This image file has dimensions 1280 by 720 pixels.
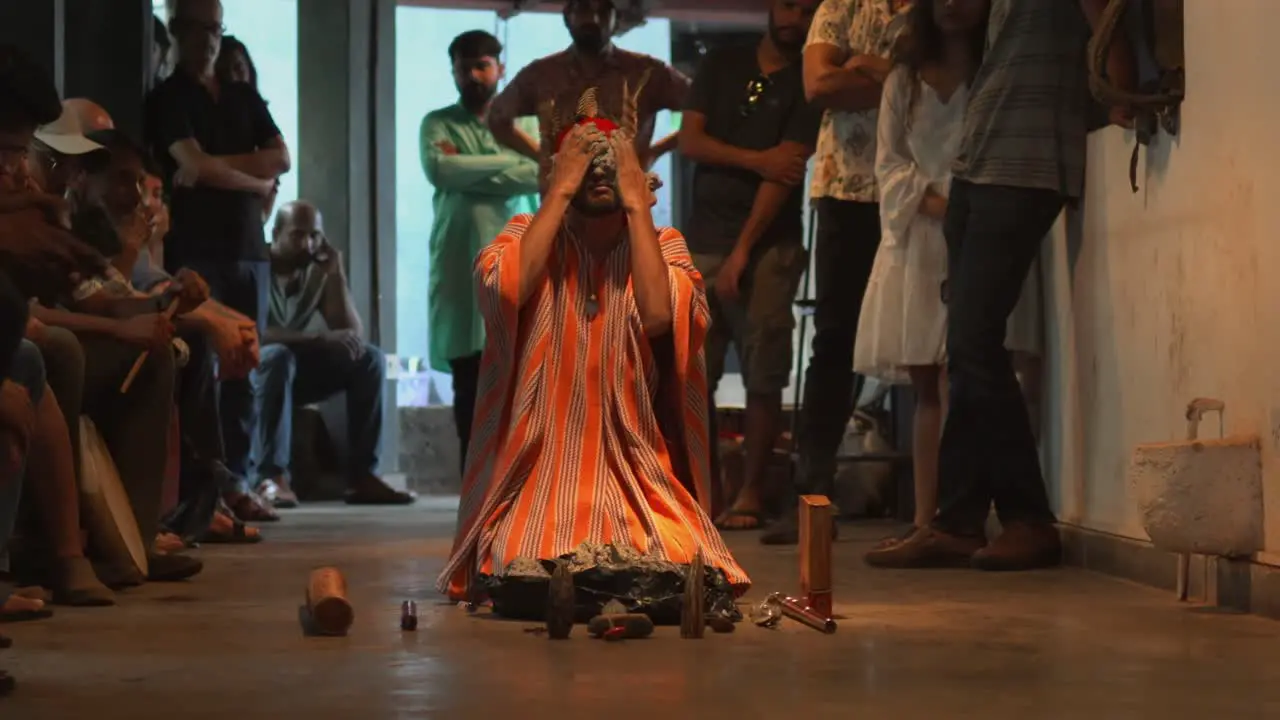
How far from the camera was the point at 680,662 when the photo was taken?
10.4 feet

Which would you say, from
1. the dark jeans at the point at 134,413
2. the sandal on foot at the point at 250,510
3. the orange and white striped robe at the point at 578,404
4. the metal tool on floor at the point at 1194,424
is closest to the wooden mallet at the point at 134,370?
the dark jeans at the point at 134,413

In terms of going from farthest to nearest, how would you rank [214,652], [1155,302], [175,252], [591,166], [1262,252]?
[175,252]
[1155,302]
[591,166]
[1262,252]
[214,652]

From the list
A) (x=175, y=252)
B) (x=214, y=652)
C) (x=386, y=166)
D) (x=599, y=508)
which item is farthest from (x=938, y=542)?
(x=386, y=166)

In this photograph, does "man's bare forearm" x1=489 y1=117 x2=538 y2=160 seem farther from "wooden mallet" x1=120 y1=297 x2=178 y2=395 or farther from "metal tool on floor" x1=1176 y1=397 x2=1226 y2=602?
"metal tool on floor" x1=1176 y1=397 x2=1226 y2=602

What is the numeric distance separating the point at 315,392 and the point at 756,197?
364 cm

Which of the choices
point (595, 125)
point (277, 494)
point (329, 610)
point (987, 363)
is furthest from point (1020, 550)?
point (277, 494)

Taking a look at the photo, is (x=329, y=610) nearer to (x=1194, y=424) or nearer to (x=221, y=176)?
(x=1194, y=424)

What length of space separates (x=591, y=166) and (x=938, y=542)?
1502 mm

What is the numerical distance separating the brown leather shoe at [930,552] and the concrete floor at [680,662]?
38 cm

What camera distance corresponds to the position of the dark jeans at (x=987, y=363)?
4844 mm

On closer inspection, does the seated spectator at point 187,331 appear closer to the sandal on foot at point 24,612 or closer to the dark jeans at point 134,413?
the dark jeans at point 134,413

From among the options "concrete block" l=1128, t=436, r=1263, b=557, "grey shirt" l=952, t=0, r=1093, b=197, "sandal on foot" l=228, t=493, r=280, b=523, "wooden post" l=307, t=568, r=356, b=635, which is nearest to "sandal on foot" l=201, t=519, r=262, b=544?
"sandal on foot" l=228, t=493, r=280, b=523

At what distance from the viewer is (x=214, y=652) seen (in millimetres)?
3344

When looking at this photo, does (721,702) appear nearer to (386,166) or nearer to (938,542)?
(938,542)
